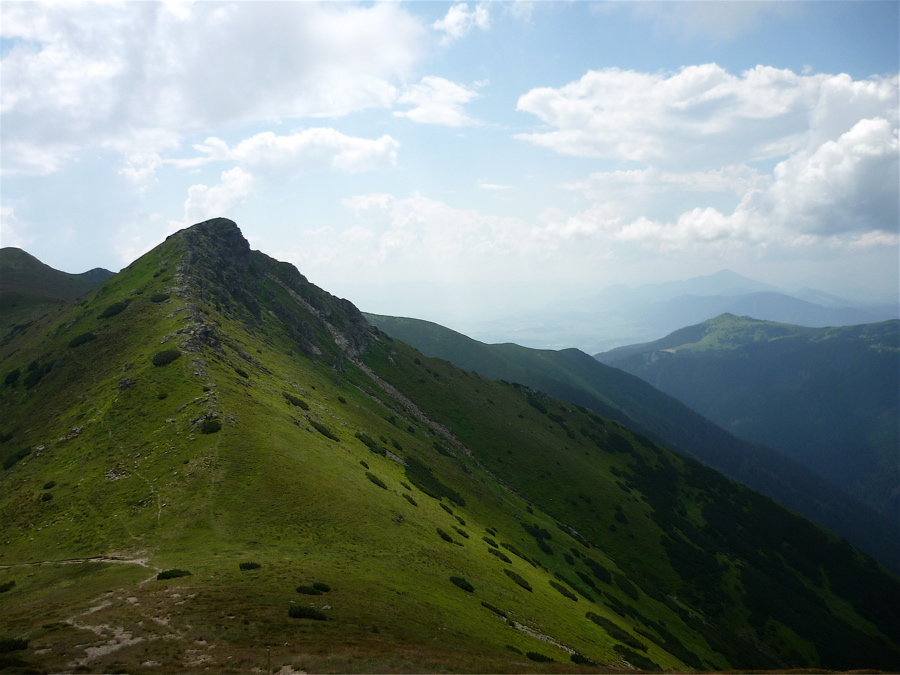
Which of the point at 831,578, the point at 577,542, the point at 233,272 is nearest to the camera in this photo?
the point at 577,542

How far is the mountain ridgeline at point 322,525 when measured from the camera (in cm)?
2425

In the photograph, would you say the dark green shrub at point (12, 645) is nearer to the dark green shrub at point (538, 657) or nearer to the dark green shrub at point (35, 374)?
the dark green shrub at point (538, 657)

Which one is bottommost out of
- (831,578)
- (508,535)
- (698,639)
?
(831,578)

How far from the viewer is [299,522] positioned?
37312 millimetres

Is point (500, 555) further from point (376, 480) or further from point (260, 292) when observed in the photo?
point (260, 292)

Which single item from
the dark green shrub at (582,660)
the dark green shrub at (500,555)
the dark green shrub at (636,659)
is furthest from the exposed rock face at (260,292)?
the dark green shrub at (636,659)

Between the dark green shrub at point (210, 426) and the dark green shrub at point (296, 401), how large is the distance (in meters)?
20.2

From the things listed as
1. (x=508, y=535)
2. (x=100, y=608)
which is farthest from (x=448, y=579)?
(x=508, y=535)

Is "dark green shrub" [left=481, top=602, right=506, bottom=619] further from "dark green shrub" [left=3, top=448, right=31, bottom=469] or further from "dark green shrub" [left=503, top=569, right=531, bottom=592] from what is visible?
"dark green shrub" [left=3, top=448, right=31, bottom=469]

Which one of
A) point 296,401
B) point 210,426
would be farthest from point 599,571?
point 210,426

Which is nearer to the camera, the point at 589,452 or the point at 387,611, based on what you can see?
the point at 387,611

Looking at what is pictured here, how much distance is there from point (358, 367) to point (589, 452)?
233 feet

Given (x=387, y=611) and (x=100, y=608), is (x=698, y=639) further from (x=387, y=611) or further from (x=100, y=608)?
(x=100, y=608)

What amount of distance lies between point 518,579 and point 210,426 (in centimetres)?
3506
